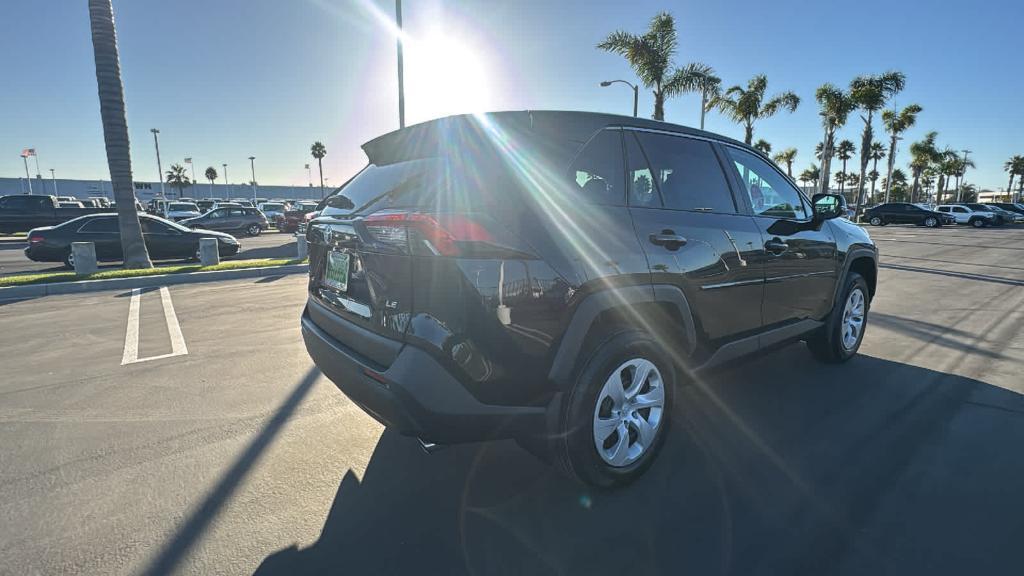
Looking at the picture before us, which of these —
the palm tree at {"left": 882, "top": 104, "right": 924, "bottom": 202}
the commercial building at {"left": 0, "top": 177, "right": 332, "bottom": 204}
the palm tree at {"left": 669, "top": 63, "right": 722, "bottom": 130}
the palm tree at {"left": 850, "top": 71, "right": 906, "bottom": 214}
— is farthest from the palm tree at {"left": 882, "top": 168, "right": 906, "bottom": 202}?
the commercial building at {"left": 0, "top": 177, "right": 332, "bottom": 204}

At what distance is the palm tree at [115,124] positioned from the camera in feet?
30.1

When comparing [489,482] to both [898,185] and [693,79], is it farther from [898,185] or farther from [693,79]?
[898,185]

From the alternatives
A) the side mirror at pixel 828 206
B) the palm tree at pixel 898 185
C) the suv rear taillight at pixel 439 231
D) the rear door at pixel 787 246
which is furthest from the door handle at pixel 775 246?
the palm tree at pixel 898 185

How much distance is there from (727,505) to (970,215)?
1714 inches

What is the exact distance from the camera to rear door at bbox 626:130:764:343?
102 inches

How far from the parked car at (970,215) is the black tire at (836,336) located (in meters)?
40.0

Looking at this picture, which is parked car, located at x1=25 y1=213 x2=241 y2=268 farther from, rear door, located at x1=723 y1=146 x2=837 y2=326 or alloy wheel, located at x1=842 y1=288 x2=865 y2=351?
alloy wheel, located at x1=842 y1=288 x2=865 y2=351

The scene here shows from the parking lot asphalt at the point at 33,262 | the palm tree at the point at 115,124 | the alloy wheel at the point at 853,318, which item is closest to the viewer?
the alloy wheel at the point at 853,318

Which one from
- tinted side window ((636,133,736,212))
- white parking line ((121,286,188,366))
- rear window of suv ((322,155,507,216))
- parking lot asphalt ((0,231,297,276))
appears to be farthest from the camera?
parking lot asphalt ((0,231,297,276))

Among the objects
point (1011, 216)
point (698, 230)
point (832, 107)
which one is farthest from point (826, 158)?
point (698, 230)

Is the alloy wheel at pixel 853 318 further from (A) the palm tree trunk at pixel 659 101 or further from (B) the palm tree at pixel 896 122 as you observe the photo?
(B) the palm tree at pixel 896 122

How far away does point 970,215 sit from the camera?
109ft

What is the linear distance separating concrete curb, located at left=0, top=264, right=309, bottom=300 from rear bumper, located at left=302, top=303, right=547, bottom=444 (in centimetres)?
862

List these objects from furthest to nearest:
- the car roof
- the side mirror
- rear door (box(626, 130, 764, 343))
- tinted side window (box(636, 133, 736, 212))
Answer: the side mirror < tinted side window (box(636, 133, 736, 212)) < rear door (box(626, 130, 764, 343)) < the car roof
